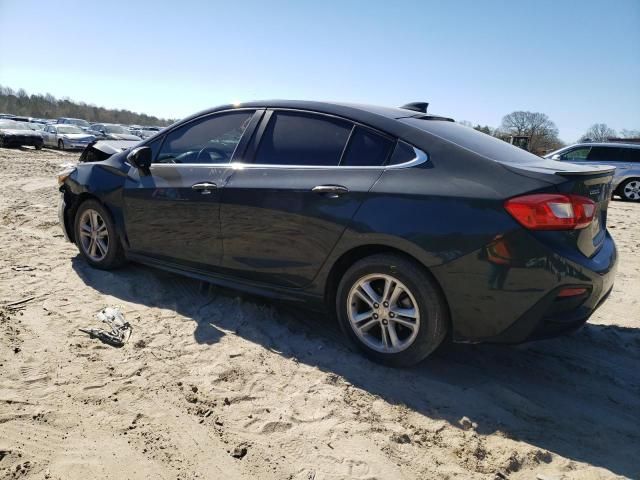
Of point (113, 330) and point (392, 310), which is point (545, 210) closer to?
point (392, 310)

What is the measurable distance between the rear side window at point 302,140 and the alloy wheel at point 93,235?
1954 millimetres

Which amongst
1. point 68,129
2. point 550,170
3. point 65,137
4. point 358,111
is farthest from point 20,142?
point 550,170

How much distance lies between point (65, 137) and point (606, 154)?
23627mm

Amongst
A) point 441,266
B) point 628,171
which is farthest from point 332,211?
point 628,171

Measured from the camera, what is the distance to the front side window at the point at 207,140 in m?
3.76

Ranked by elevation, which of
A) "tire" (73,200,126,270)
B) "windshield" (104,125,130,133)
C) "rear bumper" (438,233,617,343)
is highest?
"windshield" (104,125,130,133)

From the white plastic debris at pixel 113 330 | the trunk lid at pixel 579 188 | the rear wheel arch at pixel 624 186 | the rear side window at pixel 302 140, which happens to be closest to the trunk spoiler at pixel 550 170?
the trunk lid at pixel 579 188

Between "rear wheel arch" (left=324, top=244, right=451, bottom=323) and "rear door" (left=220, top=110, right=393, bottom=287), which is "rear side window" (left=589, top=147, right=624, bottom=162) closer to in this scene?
"rear door" (left=220, top=110, right=393, bottom=287)

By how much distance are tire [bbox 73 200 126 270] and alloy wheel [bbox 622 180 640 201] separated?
1407 centimetres

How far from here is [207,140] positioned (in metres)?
3.95

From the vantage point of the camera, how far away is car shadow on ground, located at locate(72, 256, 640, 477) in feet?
8.23

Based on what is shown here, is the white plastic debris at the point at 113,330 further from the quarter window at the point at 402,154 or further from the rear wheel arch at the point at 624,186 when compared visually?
the rear wheel arch at the point at 624,186

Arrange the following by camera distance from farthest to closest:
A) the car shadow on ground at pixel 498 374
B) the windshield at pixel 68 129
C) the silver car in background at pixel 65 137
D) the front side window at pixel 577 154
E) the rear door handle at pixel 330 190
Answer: the windshield at pixel 68 129, the silver car in background at pixel 65 137, the front side window at pixel 577 154, the rear door handle at pixel 330 190, the car shadow on ground at pixel 498 374

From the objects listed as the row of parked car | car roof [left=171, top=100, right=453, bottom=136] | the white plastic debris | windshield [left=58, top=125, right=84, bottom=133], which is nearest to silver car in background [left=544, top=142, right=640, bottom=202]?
car roof [left=171, top=100, right=453, bottom=136]
